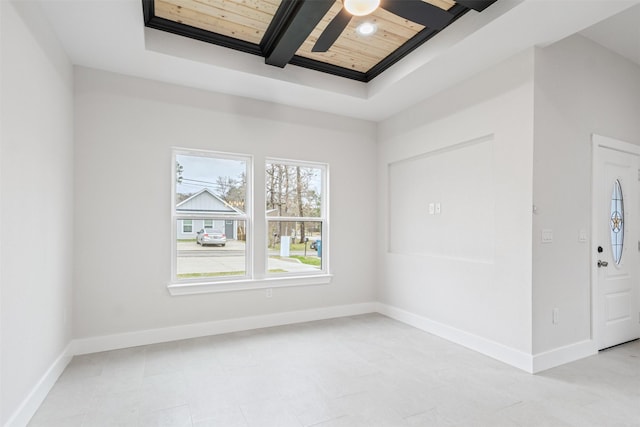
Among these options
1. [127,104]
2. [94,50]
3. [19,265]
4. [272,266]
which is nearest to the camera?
[19,265]

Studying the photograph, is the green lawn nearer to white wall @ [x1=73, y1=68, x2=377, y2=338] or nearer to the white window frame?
the white window frame

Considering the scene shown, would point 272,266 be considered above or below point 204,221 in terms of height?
below

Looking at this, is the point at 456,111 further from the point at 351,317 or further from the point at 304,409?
the point at 304,409

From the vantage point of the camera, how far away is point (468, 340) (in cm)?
353

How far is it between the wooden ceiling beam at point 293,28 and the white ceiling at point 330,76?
25cm

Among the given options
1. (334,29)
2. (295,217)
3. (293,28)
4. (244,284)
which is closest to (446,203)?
(295,217)

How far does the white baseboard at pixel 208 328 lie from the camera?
3385mm

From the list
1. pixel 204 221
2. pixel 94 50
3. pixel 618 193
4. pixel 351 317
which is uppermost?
pixel 94 50

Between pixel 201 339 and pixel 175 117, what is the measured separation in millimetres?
2470

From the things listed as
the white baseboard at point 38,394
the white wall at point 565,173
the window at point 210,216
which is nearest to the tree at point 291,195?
the window at point 210,216

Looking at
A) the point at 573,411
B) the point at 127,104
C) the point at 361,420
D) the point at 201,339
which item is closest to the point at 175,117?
the point at 127,104

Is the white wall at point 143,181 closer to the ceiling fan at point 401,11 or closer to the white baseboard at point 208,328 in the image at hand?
the white baseboard at point 208,328

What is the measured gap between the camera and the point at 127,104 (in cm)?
357

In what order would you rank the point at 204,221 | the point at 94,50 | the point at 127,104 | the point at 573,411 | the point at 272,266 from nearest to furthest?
1. the point at 573,411
2. the point at 94,50
3. the point at 127,104
4. the point at 204,221
5. the point at 272,266
